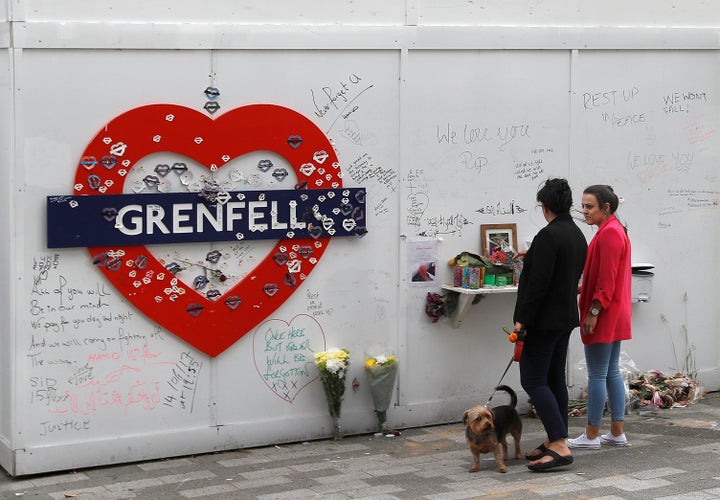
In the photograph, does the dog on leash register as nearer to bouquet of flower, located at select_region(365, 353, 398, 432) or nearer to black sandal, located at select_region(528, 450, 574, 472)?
black sandal, located at select_region(528, 450, 574, 472)

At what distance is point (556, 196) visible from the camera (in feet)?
25.4

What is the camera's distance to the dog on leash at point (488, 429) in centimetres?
760

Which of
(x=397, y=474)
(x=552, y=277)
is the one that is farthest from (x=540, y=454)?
(x=552, y=277)

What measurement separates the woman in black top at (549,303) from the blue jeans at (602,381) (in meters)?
0.43

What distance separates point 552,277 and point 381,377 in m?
1.61

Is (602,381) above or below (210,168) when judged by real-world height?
below

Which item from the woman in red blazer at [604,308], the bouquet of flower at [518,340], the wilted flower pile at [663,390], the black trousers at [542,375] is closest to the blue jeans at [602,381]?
the woman in red blazer at [604,308]

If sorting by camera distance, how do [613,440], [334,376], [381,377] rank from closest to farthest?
[613,440] → [334,376] → [381,377]

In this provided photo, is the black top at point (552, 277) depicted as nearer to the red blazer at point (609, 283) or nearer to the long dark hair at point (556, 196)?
the long dark hair at point (556, 196)

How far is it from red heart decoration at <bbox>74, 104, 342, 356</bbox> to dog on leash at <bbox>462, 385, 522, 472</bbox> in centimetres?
167

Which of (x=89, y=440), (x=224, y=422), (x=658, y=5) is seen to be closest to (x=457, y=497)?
(x=224, y=422)

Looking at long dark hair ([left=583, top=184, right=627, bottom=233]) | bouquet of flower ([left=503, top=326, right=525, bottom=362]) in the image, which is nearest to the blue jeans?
bouquet of flower ([left=503, top=326, right=525, bottom=362])

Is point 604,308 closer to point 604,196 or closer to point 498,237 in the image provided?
point 604,196

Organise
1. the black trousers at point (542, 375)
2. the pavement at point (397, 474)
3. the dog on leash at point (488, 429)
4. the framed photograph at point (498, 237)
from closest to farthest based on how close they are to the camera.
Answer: the pavement at point (397, 474), the dog on leash at point (488, 429), the black trousers at point (542, 375), the framed photograph at point (498, 237)
